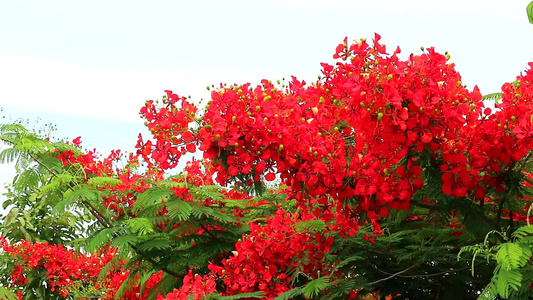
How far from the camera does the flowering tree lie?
3928mm

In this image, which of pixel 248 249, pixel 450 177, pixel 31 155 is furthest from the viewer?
pixel 31 155

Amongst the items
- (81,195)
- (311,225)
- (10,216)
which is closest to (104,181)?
(81,195)

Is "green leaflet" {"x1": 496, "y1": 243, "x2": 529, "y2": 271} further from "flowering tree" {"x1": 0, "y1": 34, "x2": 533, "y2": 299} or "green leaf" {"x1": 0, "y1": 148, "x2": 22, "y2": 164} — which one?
"green leaf" {"x1": 0, "y1": 148, "x2": 22, "y2": 164}

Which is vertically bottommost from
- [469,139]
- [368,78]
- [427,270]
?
[427,270]

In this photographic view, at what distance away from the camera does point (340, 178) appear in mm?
4309

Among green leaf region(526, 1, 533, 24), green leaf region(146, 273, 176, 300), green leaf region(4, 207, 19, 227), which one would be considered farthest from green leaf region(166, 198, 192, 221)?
green leaf region(4, 207, 19, 227)

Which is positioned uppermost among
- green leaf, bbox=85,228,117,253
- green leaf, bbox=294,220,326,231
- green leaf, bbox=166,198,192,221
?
green leaf, bbox=166,198,192,221

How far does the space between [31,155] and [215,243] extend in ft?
6.52

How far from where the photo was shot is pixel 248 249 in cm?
536

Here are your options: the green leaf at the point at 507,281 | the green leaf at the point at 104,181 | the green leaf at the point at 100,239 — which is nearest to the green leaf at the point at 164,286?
the green leaf at the point at 100,239

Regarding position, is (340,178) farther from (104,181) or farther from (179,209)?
(104,181)

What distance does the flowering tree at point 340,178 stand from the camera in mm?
3928

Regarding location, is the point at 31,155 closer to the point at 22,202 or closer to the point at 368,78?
the point at 368,78

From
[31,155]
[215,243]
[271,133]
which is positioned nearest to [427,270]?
[215,243]
